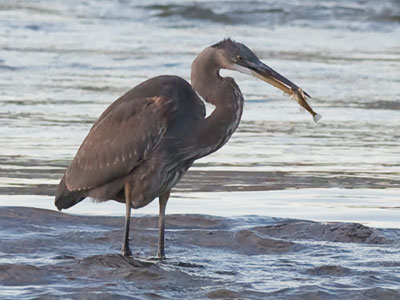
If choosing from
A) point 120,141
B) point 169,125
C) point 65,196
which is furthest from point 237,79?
point 169,125

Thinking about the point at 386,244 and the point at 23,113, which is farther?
the point at 23,113

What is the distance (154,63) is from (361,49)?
4012 mm

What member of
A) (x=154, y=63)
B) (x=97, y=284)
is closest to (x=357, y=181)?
(x=97, y=284)

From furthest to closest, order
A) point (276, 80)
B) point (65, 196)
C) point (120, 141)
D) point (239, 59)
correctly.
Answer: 1. point (65, 196)
2. point (120, 141)
3. point (239, 59)
4. point (276, 80)

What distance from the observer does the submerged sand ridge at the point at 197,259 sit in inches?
237

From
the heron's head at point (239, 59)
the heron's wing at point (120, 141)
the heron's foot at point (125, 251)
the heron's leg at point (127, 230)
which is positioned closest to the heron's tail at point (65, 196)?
the heron's wing at point (120, 141)

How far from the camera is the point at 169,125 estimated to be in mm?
6773

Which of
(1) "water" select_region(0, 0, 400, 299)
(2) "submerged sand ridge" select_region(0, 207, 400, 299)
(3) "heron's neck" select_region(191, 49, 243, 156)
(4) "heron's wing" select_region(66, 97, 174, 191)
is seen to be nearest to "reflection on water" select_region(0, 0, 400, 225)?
(1) "water" select_region(0, 0, 400, 299)

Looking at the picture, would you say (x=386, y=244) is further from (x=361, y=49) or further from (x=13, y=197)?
(x=361, y=49)

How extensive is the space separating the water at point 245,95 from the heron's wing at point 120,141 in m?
0.96

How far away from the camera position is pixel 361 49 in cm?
1859

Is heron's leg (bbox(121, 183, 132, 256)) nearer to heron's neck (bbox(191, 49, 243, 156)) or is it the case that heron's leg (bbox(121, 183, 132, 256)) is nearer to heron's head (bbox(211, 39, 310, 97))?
heron's neck (bbox(191, 49, 243, 156))

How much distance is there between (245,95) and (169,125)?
6.94 meters

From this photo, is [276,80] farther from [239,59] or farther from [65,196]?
[65,196]
